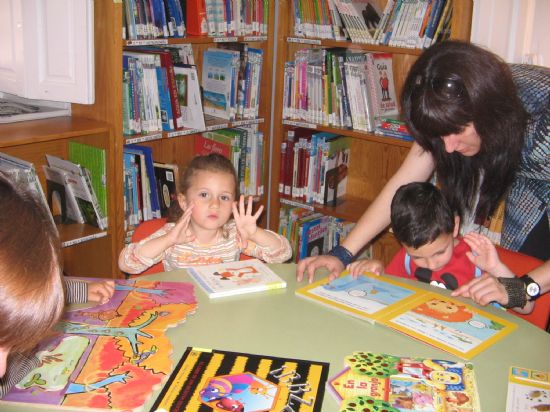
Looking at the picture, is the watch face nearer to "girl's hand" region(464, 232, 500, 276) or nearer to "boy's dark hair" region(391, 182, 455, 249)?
"girl's hand" region(464, 232, 500, 276)

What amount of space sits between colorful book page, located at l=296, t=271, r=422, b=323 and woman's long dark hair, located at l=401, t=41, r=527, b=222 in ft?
1.45

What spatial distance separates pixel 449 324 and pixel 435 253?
0.45m

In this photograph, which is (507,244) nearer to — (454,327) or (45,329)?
(454,327)

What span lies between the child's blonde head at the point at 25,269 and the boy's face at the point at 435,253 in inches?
50.5

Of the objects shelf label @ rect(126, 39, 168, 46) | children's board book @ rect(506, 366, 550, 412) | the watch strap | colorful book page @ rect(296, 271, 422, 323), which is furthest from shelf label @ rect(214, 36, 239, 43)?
children's board book @ rect(506, 366, 550, 412)

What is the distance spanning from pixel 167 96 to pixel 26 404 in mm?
2183

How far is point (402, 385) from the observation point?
1.36 meters

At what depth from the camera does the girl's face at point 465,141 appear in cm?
180

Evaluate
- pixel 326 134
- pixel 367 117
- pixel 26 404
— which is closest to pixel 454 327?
pixel 26 404

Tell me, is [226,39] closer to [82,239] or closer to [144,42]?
[144,42]

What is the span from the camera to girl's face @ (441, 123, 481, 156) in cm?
180

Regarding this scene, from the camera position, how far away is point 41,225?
99 centimetres

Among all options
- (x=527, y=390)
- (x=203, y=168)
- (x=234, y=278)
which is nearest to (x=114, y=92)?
(x=203, y=168)

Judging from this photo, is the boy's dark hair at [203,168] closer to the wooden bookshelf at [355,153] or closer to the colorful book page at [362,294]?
the colorful book page at [362,294]
